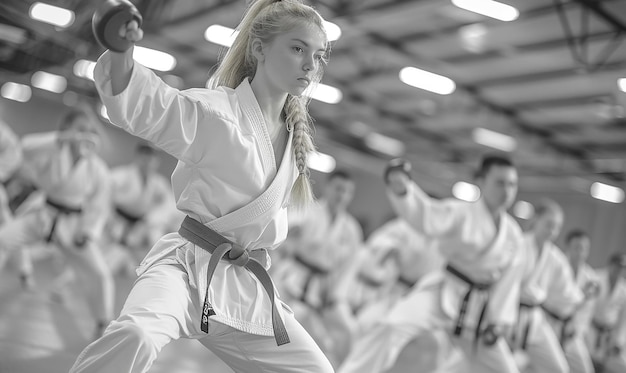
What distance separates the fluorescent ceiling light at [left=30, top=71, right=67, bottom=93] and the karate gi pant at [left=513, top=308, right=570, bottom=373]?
1821cm

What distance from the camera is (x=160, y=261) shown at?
7.88ft

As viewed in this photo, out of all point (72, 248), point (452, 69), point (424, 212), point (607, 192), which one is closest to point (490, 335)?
point (424, 212)

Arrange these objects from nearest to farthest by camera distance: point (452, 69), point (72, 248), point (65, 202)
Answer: point (72, 248), point (65, 202), point (452, 69)

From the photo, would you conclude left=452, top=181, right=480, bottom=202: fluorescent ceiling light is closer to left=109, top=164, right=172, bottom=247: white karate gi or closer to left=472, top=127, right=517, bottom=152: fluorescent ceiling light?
left=472, top=127, right=517, bottom=152: fluorescent ceiling light

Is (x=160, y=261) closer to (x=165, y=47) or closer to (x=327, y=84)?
(x=327, y=84)

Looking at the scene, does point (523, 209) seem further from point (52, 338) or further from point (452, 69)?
point (52, 338)

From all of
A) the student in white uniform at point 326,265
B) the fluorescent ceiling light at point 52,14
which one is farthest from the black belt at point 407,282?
the fluorescent ceiling light at point 52,14

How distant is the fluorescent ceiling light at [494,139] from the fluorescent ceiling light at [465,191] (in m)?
2.86

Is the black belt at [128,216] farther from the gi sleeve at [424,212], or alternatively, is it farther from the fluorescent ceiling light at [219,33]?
the gi sleeve at [424,212]

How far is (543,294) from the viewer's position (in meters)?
6.46

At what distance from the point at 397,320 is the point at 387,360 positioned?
28 centimetres

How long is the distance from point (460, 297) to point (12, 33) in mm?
16488

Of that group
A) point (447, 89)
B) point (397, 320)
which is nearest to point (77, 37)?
point (447, 89)

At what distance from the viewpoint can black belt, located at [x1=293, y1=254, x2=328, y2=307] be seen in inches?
289
